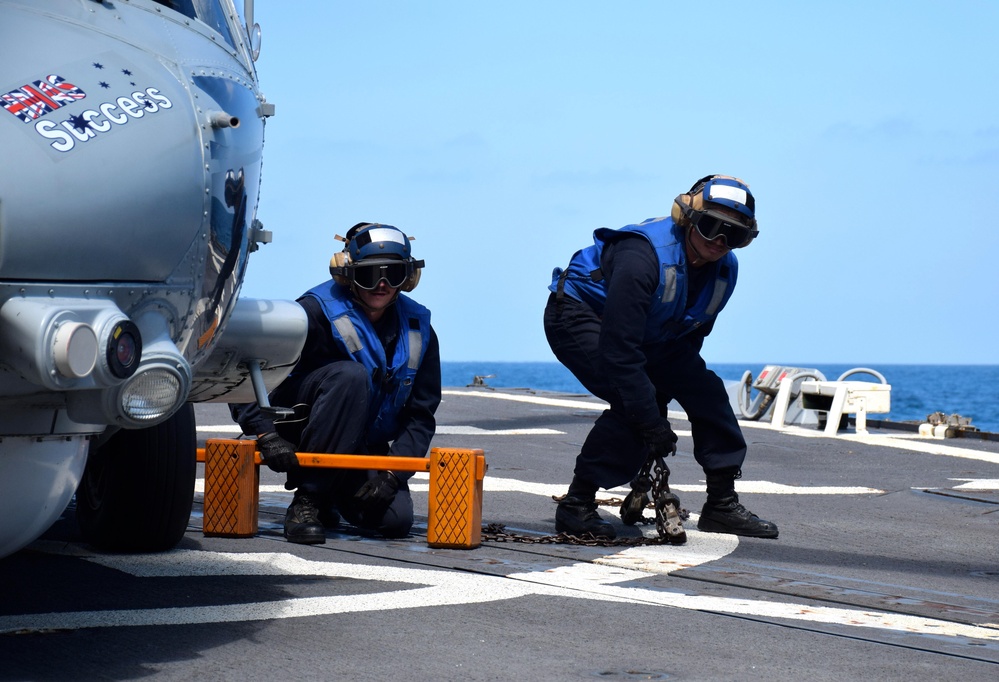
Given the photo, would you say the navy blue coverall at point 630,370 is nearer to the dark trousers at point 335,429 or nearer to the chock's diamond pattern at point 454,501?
the chock's diamond pattern at point 454,501

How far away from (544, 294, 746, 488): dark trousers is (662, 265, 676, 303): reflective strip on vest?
41 centimetres

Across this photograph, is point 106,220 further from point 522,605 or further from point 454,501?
point 454,501

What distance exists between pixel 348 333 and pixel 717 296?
1739 millimetres

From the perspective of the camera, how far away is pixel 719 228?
5930mm

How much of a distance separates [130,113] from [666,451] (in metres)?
3.45

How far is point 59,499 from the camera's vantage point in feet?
11.4

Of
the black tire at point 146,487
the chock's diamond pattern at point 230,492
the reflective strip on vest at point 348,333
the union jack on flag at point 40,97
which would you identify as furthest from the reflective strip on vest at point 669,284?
the union jack on flag at point 40,97

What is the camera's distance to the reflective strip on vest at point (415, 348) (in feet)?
19.5

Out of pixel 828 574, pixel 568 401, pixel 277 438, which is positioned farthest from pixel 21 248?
pixel 568 401

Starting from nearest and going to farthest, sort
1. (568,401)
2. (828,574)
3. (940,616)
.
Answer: (940,616)
(828,574)
(568,401)

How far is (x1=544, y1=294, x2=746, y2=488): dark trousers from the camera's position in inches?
243

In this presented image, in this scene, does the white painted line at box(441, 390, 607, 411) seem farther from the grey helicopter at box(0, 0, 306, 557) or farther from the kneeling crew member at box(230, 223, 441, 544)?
the grey helicopter at box(0, 0, 306, 557)

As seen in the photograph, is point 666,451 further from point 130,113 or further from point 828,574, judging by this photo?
point 130,113

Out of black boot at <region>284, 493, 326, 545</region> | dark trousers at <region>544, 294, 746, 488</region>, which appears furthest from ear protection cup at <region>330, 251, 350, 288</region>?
dark trousers at <region>544, 294, 746, 488</region>
